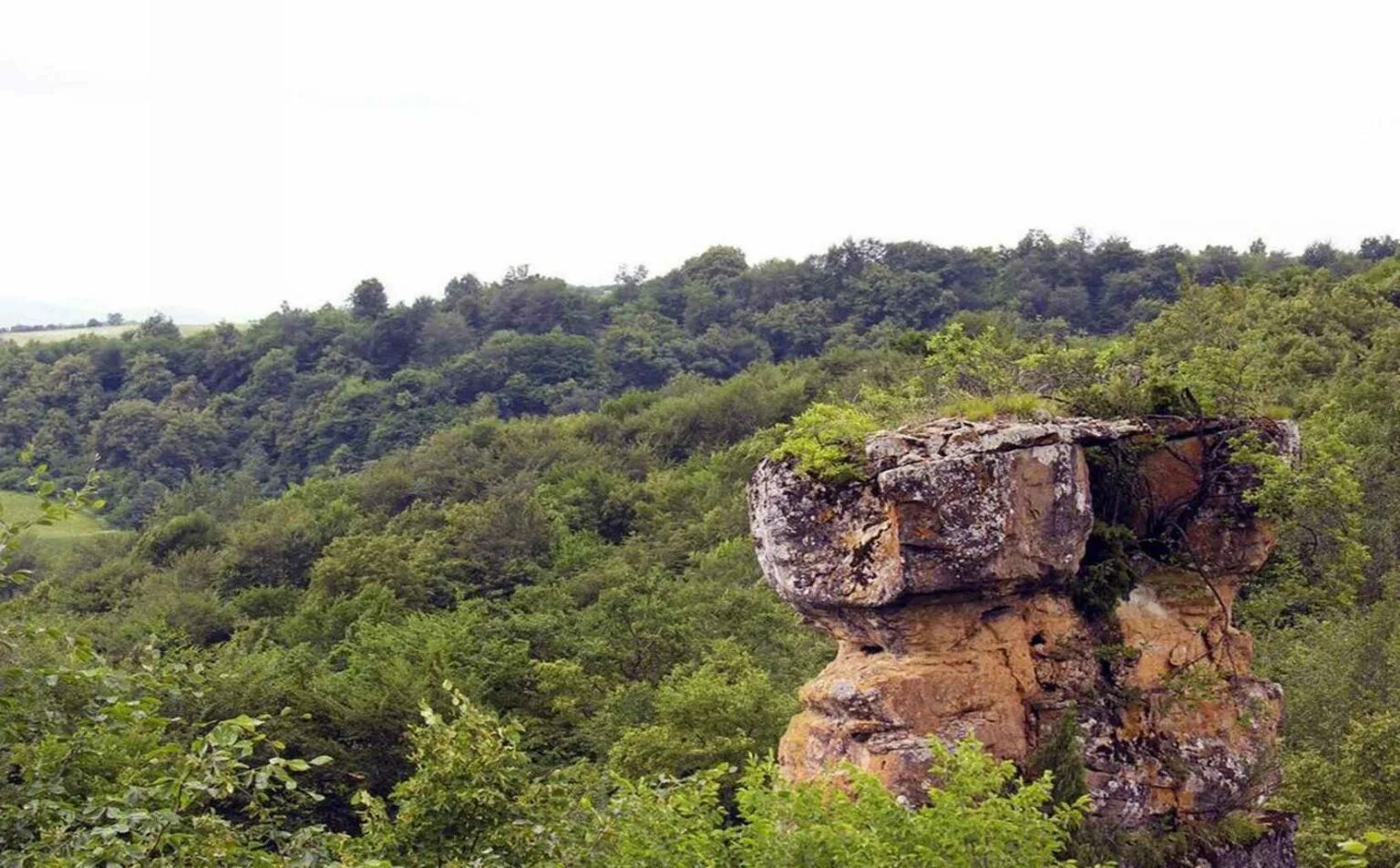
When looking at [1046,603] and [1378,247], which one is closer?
A: [1046,603]

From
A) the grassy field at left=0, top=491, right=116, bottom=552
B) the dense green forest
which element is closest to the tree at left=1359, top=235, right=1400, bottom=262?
the dense green forest

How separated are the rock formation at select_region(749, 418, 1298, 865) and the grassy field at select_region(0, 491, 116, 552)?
54.4 meters

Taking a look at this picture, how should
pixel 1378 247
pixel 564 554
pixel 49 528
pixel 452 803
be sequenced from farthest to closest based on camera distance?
pixel 1378 247
pixel 49 528
pixel 564 554
pixel 452 803

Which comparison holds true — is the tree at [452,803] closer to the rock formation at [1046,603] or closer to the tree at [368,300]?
the rock formation at [1046,603]

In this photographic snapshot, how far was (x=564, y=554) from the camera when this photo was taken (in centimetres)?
4194

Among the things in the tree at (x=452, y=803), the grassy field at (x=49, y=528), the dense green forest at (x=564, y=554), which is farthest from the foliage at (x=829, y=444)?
the grassy field at (x=49, y=528)

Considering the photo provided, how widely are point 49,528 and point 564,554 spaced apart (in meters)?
35.6

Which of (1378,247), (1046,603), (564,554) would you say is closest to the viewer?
(1046,603)

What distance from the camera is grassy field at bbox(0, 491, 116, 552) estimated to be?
2418 inches

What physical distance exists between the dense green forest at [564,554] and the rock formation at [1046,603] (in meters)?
0.59

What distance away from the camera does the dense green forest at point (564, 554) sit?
9.55 meters

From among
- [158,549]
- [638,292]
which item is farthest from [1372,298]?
[638,292]

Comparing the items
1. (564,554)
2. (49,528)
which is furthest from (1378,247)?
(49,528)

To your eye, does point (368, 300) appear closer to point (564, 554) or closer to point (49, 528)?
point (49, 528)
